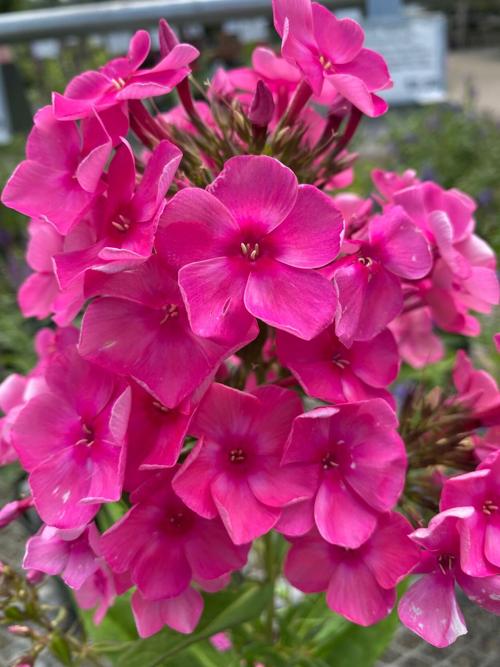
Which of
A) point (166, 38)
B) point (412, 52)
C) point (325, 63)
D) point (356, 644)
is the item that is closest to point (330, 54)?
point (325, 63)

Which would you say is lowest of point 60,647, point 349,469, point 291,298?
point 60,647

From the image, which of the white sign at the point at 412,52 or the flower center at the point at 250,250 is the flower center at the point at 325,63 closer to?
the flower center at the point at 250,250

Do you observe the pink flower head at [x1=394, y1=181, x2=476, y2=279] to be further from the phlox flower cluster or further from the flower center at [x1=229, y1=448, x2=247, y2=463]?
the flower center at [x1=229, y1=448, x2=247, y2=463]

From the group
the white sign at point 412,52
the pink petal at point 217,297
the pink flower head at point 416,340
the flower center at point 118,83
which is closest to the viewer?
the pink petal at point 217,297

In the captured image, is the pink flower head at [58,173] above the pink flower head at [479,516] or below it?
above

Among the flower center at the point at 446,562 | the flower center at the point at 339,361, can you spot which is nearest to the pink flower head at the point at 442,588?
the flower center at the point at 446,562

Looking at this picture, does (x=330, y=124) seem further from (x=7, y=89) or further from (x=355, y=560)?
(x=7, y=89)

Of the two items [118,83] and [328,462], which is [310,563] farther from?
[118,83]

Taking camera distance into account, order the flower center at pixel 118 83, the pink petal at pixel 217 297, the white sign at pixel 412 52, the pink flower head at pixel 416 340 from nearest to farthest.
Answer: the pink petal at pixel 217 297, the flower center at pixel 118 83, the pink flower head at pixel 416 340, the white sign at pixel 412 52
